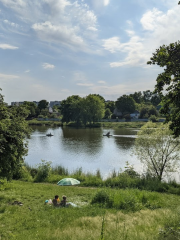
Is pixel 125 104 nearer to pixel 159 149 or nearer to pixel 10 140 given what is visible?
pixel 159 149

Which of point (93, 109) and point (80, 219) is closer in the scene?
point (80, 219)

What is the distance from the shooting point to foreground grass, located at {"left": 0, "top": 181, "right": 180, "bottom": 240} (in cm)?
704

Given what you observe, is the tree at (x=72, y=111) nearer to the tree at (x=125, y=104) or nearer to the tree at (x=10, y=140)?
the tree at (x=125, y=104)

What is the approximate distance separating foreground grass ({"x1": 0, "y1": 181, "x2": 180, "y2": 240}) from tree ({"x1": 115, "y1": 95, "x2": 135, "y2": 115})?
11101 cm

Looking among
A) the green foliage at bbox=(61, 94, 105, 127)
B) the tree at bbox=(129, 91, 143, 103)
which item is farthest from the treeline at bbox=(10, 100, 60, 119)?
the tree at bbox=(129, 91, 143, 103)

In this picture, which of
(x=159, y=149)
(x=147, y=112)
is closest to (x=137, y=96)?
(x=147, y=112)

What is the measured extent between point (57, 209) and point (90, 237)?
360 cm

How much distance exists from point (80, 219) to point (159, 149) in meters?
13.5

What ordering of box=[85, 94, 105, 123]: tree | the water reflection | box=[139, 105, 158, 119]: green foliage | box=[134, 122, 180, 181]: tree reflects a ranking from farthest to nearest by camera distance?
box=[139, 105, 158, 119]: green foliage, box=[85, 94, 105, 123]: tree, the water reflection, box=[134, 122, 180, 181]: tree

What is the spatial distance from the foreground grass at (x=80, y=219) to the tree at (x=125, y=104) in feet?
364

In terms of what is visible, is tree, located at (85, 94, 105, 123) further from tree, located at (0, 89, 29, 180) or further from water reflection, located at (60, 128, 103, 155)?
tree, located at (0, 89, 29, 180)

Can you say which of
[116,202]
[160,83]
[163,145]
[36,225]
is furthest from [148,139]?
[36,225]

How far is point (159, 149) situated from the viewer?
20.3 m

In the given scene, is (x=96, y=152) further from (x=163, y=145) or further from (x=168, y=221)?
(x=168, y=221)
